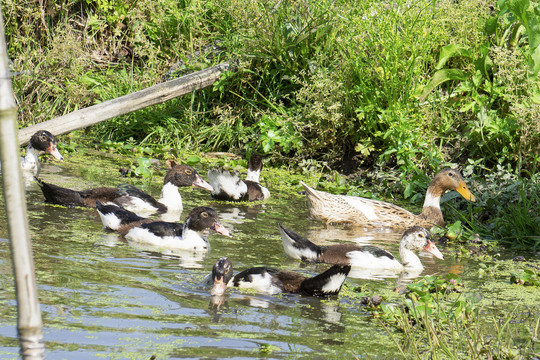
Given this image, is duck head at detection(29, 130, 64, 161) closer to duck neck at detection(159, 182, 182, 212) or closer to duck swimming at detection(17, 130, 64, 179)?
duck swimming at detection(17, 130, 64, 179)

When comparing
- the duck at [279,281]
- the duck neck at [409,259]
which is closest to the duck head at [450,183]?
the duck neck at [409,259]

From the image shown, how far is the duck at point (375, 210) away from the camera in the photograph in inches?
342

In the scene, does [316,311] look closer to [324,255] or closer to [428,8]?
[324,255]

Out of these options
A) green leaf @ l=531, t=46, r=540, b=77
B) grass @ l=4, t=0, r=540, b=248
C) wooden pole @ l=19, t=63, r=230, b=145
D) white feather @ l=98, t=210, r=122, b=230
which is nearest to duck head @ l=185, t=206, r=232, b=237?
white feather @ l=98, t=210, r=122, b=230

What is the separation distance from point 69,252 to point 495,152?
623cm

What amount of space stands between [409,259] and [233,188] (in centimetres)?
306

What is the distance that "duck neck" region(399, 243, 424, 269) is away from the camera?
6.86m

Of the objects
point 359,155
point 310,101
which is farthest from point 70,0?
point 359,155

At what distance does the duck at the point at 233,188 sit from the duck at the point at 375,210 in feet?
3.11

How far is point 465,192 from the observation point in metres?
8.92

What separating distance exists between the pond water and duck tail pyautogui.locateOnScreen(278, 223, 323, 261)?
0.09 meters

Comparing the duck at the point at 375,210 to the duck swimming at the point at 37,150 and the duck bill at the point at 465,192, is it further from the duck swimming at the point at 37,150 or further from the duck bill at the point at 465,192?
the duck swimming at the point at 37,150

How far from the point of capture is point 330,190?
10180 millimetres

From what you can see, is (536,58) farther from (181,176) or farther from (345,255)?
(181,176)
